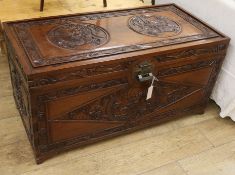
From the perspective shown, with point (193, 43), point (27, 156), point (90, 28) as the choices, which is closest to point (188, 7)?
point (193, 43)

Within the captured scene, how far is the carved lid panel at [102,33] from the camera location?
1131 millimetres

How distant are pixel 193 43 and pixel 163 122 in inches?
18.6

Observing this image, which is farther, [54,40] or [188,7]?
[188,7]

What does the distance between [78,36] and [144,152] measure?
0.63 meters

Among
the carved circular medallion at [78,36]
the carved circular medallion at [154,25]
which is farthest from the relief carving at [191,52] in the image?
the carved circular medallion at [78,36]

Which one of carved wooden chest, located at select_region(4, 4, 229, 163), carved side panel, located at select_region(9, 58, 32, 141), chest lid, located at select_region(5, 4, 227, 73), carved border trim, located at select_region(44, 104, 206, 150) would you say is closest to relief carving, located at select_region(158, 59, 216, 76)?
carved wooden chest, located at select_region(4, 4, 229, 163)

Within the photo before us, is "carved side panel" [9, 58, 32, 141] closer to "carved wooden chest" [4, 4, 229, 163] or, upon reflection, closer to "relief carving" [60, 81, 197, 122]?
"carved wooden chest" [4, 4, 229, 163]

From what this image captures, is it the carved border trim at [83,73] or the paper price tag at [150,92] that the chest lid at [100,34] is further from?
the paper price tag at [150,92]

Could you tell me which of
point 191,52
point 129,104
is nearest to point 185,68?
point 191,52

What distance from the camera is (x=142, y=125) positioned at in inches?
56.9

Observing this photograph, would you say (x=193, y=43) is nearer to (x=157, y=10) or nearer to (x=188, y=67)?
(x=188, y=67)

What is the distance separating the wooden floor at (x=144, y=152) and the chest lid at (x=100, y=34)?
49 centimetres

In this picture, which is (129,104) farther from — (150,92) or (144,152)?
(144,152)

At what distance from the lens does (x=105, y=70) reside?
1.13m
